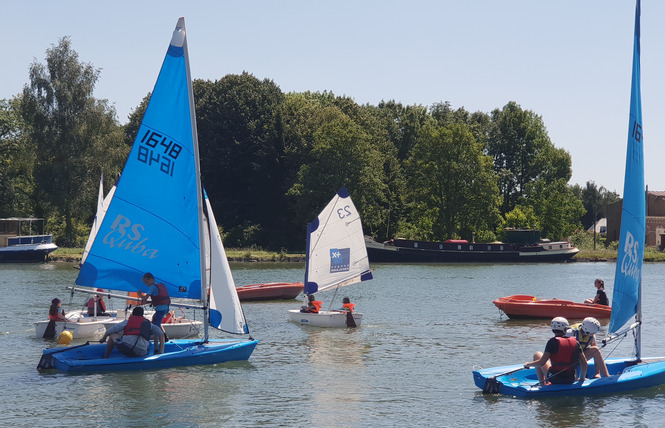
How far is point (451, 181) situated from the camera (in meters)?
102

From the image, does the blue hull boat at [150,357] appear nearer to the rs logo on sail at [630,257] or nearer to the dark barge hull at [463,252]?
the rs logo on sail at [630,257]

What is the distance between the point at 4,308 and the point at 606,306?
28.9 meters

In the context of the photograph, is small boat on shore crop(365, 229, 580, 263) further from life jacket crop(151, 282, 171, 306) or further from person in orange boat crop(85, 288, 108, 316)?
life jacket crop(151, 282, 171, 306)

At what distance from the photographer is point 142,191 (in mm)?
23781

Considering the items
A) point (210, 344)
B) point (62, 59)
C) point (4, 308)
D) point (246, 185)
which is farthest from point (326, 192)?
point (210, 344)

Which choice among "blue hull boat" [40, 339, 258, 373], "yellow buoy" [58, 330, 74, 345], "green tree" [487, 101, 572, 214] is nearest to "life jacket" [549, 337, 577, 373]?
"blue hull boat" [40, 339, 258, 373]

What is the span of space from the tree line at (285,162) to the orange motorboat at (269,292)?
37.8 m

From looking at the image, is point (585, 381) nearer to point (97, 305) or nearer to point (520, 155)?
point (97, 305)

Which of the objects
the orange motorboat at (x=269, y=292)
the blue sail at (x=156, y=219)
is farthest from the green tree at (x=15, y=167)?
the blue sail at (x=156, y=219)

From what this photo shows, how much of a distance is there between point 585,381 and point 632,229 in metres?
4.10

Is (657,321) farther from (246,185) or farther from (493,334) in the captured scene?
(246,185)

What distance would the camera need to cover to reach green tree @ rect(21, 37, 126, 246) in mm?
81500

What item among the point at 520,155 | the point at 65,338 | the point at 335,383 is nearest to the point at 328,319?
the point at 65,338

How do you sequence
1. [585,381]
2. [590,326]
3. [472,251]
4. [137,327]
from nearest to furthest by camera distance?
[590,326], [585,381], [137,327], [472,251]
